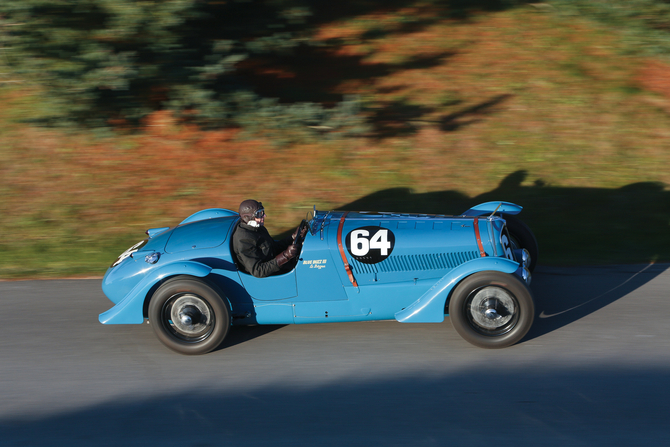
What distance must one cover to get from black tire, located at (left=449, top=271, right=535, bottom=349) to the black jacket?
5.07 ft

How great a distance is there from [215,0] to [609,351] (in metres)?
7.45

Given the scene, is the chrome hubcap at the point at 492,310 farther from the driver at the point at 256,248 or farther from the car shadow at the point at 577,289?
the driver at the point at 256,248

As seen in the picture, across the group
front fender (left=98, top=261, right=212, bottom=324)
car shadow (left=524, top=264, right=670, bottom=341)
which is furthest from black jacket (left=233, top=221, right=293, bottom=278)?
car shadow (left=524, top=264, right=670, bottom=341)

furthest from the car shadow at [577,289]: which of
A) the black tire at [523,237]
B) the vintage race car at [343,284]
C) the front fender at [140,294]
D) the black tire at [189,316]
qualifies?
the front fender at [140,294]

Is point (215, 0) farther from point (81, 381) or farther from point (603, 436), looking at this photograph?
point (603, 436)

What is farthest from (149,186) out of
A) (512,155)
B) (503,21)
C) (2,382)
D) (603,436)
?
(503,21)

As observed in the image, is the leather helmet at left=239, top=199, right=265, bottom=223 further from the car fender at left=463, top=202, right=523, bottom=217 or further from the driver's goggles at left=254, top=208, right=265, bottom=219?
the car fender at left=463, top=202, right=523, bottom=217

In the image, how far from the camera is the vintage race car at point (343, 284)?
16.2 ft

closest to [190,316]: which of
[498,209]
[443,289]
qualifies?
[443,289]

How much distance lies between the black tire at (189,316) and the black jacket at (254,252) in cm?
40

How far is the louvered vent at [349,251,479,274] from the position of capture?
5148 millimetres

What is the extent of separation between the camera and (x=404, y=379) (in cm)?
459

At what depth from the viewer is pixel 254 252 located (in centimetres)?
516

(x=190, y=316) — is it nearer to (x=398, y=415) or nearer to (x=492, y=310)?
(x=398, y=415)
